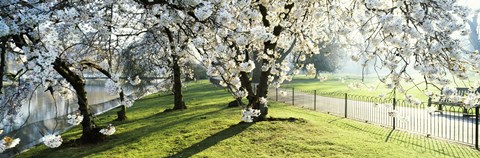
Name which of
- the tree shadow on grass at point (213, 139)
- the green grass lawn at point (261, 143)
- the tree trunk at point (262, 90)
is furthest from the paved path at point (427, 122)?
the tree shadow on grass at point (213, 139)

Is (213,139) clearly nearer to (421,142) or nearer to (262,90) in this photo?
(262,90)

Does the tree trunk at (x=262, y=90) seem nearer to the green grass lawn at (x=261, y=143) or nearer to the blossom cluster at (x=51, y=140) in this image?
the green grass lawn at (x=261, y=143)

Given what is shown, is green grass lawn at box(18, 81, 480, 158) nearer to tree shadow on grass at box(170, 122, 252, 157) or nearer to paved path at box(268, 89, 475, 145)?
tree shadow on grass at box(170, 122, 252, 157)

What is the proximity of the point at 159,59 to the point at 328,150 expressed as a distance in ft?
56.1

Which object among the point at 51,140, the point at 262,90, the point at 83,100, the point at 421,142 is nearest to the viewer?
the point at 51,140

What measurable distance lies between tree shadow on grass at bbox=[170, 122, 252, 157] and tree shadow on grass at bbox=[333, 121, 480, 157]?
3.88 metres

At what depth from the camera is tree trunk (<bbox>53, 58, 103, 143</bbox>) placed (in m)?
9.20

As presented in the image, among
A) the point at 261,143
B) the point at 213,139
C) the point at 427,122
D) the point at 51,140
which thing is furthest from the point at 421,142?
the point at 51,140

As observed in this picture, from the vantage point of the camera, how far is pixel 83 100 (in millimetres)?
8508

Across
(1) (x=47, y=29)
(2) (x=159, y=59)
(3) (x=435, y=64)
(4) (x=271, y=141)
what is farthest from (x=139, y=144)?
(2) (x=159, y=59)

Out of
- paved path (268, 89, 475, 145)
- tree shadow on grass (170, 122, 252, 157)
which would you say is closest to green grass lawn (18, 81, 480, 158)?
tree shadow on grass (170, 122, 252, 157)

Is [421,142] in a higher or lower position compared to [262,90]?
lower

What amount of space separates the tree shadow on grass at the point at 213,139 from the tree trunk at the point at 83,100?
9.06 ft

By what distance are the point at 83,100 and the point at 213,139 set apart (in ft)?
11.4
